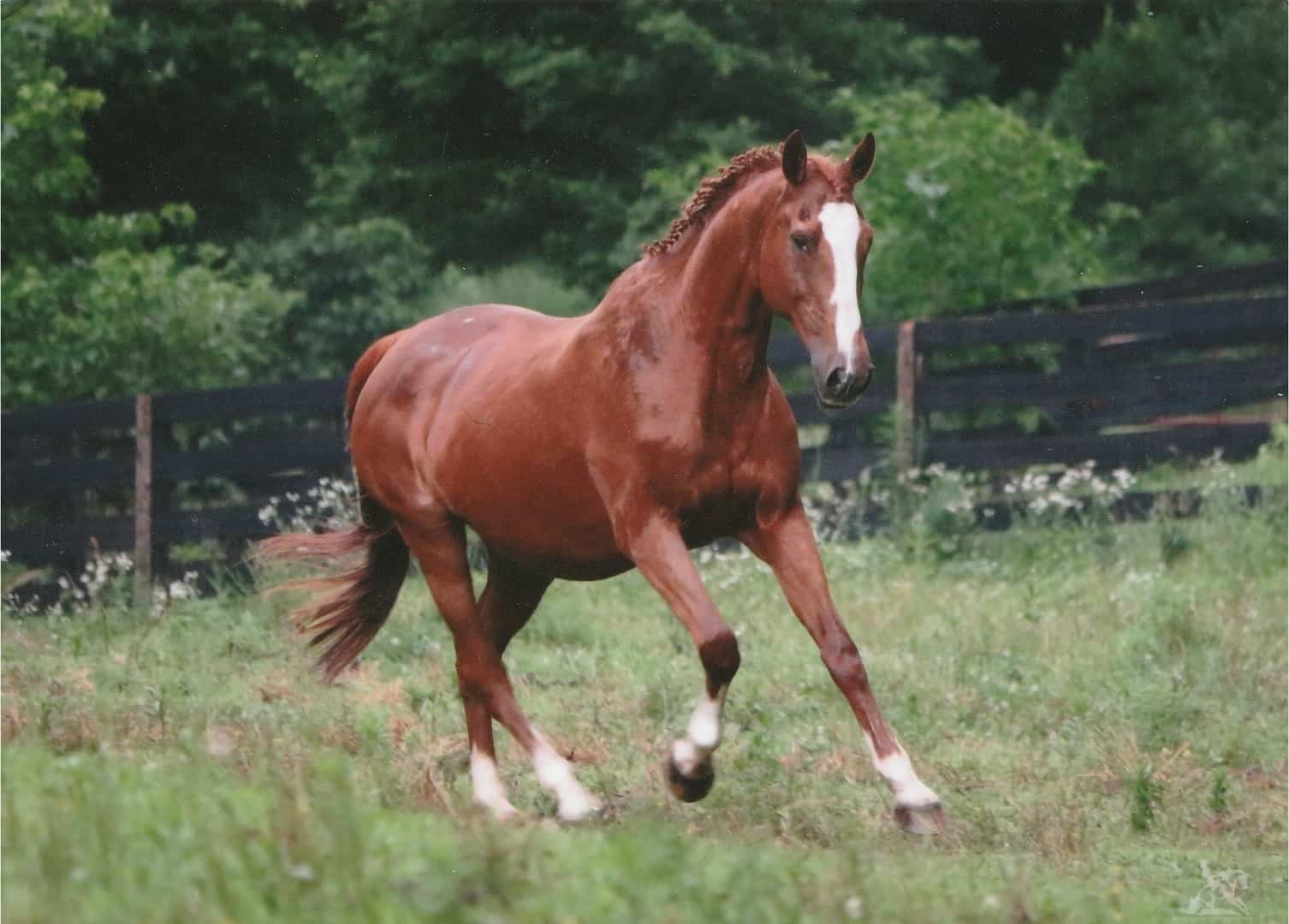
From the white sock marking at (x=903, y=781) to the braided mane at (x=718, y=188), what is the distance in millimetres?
1919

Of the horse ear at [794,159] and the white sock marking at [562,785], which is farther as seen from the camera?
the white sock marking at [562,785]

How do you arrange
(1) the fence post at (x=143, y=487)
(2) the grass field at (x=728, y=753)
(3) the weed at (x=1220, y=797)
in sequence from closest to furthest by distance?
(2) the grass field at (x=728, y=753) → (3) the weed at (x=1220, y=797) → (1) the fence post at (x=143, y=487)

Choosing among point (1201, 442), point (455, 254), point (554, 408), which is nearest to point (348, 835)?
point (554, 408)

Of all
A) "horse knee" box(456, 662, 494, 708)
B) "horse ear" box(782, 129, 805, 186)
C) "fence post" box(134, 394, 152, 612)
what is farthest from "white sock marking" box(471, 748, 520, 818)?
"fence post" box(134, 394, 152, 612)

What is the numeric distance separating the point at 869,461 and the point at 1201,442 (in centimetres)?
229

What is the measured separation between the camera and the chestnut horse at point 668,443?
623 cm

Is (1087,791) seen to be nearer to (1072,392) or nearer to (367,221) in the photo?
(1072,392)

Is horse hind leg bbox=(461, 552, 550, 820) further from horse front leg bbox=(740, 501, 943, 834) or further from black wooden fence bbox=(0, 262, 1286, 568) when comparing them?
black wooden fence bbox=(0, 262, 1286, 568)

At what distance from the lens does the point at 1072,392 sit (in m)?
13.2

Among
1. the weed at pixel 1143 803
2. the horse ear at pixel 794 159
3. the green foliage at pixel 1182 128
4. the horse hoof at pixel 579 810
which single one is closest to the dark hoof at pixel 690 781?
the horse hoof at pixel 579 810

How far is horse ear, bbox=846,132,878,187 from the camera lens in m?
6.31

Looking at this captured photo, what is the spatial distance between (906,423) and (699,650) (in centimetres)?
698

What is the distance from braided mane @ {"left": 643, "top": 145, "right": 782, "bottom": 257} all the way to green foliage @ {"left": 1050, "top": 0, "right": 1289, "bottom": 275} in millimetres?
17631

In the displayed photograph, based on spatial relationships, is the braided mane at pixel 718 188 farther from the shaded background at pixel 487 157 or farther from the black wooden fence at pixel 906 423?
the shaded background at pixel 487 157
